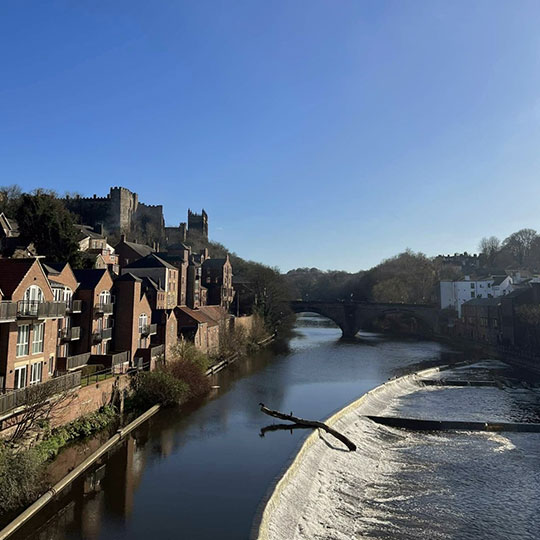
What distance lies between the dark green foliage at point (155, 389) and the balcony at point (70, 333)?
4.27m

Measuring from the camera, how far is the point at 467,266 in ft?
371

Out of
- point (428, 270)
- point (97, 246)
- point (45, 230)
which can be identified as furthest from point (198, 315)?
point (428, 270)

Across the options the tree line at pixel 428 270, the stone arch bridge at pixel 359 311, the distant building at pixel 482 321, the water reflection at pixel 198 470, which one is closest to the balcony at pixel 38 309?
the water reflection at pixel 198 470

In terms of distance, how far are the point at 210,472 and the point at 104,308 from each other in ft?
46.2

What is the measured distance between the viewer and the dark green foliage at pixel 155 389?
90.7 feet

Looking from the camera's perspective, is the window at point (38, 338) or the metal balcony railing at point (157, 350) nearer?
the window at point (38, 338)

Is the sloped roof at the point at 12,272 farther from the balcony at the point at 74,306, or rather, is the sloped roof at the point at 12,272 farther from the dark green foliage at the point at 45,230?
the dark green foliage at the point at 45,230

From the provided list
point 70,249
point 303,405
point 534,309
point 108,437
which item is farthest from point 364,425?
point 534,309

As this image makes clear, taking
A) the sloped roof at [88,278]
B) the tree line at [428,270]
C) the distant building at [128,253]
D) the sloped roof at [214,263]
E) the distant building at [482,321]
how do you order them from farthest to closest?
1. the tree line at [428,270]
2. the sloped roof at [214,263]
3. the distant building at [128,253]
4. the distant building at [482,321]
5. the sloped roof at [88,278]

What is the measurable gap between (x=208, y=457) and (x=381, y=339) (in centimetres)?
5851

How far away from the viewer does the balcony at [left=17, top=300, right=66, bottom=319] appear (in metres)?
20.7

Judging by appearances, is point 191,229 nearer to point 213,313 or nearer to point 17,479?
point 213,313

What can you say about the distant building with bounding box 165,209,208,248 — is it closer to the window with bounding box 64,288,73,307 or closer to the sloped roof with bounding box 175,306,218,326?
the sloped roof with bounding box 175,306,218,326

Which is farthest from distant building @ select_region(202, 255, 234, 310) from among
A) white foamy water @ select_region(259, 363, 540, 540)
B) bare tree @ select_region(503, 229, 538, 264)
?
bare tree @ select_region(503, 229, 538, 264)
